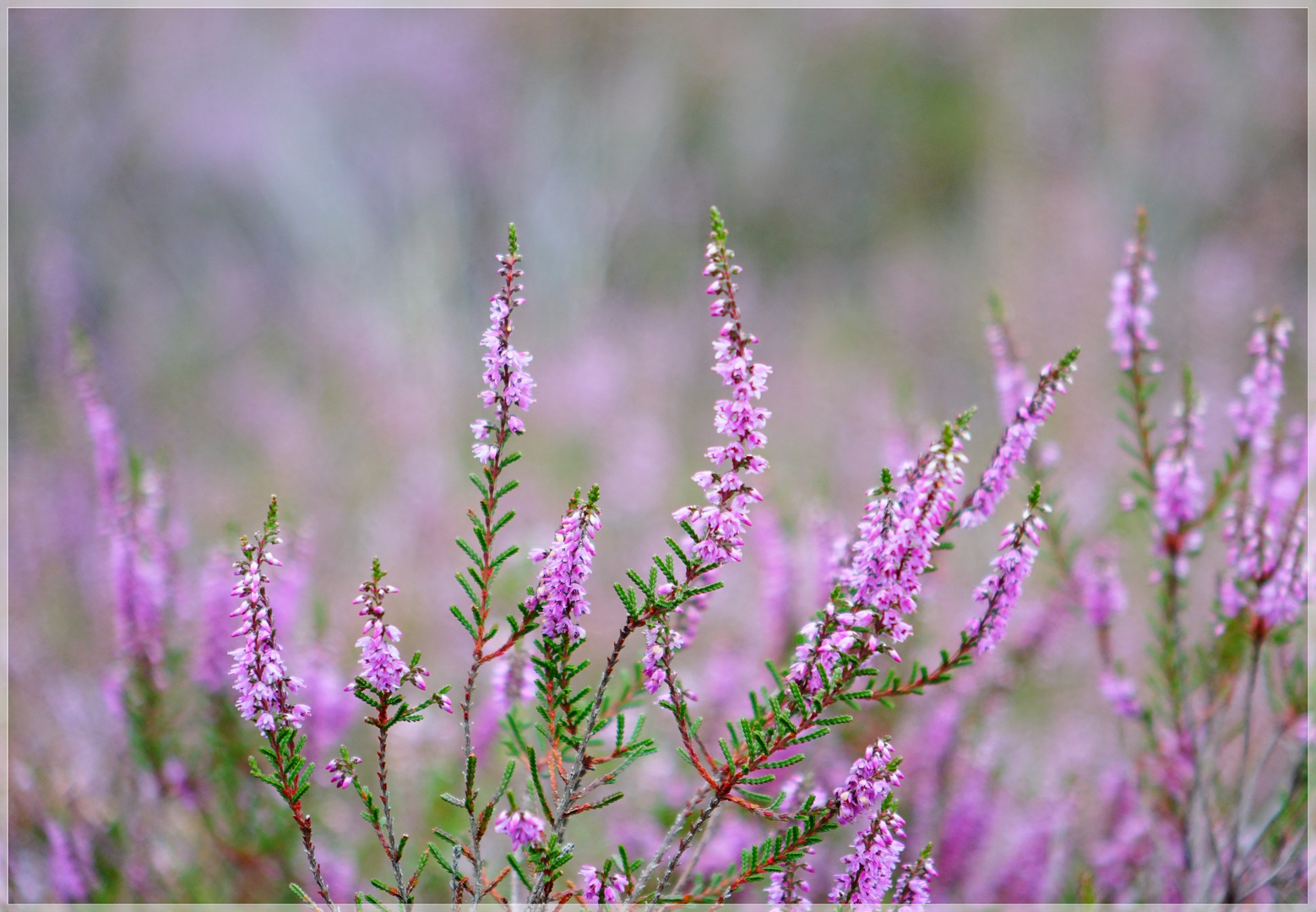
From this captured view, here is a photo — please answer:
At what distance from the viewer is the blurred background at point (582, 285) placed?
11.9ft

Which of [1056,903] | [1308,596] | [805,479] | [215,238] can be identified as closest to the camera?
[1308,596]

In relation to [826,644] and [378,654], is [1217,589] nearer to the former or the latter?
[826,644]

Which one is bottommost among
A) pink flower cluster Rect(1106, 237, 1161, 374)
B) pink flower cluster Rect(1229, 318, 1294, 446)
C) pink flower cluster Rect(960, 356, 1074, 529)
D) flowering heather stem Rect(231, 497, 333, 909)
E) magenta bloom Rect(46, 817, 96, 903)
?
magenta bloom Rect(46, 817, 96, 903)

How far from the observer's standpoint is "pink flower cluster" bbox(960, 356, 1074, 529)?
148 centimetres

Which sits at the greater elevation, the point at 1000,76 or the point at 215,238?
the point at 1000,76

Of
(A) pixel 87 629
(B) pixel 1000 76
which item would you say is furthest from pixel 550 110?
(A) pixel 87 629

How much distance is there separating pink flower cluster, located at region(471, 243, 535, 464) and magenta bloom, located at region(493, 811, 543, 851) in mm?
612

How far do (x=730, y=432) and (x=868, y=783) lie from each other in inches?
25.0

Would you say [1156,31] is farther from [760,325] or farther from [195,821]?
[195,821]

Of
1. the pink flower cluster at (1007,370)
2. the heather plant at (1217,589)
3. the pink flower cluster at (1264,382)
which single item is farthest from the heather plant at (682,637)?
the pink flower cluster at (1264,382)

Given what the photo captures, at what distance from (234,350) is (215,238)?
3.56m

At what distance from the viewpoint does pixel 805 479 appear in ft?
19.8

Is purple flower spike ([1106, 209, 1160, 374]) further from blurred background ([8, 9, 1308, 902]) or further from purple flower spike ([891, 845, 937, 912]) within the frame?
purple flower spike ([891, 845, 937, 912])

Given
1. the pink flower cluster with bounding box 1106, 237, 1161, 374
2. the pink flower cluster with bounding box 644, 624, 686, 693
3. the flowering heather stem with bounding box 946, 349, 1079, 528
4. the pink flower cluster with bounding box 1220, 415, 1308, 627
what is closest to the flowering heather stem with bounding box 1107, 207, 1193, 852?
the pink flower cluster with bounding box 1106, 237, 1161, 374
